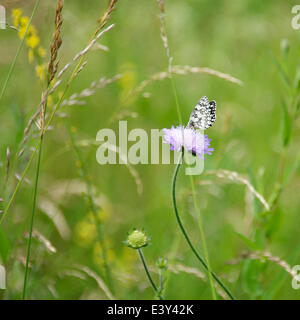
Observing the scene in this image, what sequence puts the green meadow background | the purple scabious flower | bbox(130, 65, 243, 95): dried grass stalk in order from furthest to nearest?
the green meadow background < bbox(130, 65, 243, 95): dried grass stalk < the purple scabious flower

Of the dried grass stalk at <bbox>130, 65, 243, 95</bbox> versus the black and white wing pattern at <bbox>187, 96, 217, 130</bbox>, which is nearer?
the black and white wing pattern at <bbox>187, 96, 217, 130</bbox>

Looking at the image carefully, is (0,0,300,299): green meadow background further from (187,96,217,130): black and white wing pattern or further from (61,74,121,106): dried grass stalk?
(187,96,217,130): black and white wing pattern

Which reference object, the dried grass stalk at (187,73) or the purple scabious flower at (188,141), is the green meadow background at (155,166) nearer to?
the dried grass stalk at (187,73)

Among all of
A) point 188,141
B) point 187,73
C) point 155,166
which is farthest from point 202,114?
point 155,166

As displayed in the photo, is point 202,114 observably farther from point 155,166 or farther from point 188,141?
point 155,166

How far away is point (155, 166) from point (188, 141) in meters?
1.37

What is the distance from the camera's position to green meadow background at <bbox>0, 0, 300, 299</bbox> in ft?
4.49

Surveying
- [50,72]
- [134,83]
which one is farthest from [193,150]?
[134,83]

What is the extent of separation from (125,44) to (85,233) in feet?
4.36

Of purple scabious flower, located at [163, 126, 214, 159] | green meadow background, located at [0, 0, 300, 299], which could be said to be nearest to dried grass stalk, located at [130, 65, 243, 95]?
green meadow background, located at [0, 0, 300, 299]

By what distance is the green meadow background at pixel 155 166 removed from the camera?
1.37 meters

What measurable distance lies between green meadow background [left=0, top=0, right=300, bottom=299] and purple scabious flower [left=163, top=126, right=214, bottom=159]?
0.82 feet

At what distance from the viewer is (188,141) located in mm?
938

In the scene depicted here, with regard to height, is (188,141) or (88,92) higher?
(88,92)
